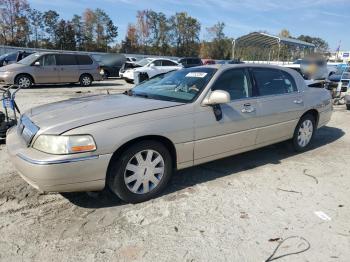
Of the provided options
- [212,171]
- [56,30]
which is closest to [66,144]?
[212,171]

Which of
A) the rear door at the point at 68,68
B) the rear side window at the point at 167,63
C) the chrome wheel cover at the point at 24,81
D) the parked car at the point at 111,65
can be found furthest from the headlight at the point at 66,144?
the parked car at the point at 111,65

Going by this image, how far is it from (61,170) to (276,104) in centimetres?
332

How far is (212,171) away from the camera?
16.1ft

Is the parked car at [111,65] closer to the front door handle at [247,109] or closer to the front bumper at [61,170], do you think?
the front door handle at [247,109]

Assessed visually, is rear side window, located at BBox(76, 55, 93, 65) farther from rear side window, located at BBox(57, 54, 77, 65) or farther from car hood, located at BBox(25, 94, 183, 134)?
car hood, located at BBox(25, 94, 183, 134)

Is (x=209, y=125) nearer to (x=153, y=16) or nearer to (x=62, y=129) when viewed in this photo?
(x=62, y=129)

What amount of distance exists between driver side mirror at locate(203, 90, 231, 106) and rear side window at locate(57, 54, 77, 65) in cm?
1345

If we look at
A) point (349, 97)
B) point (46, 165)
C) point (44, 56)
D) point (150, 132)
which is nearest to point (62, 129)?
point (46, 165)

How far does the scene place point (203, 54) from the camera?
66.2 m

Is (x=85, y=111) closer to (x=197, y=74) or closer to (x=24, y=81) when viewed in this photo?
(x=197, y=74)

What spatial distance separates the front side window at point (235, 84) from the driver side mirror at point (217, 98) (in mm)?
276

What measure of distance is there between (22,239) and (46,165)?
0.68 m

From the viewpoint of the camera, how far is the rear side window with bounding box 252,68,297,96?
512 centimetres

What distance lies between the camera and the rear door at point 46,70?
15.5m
